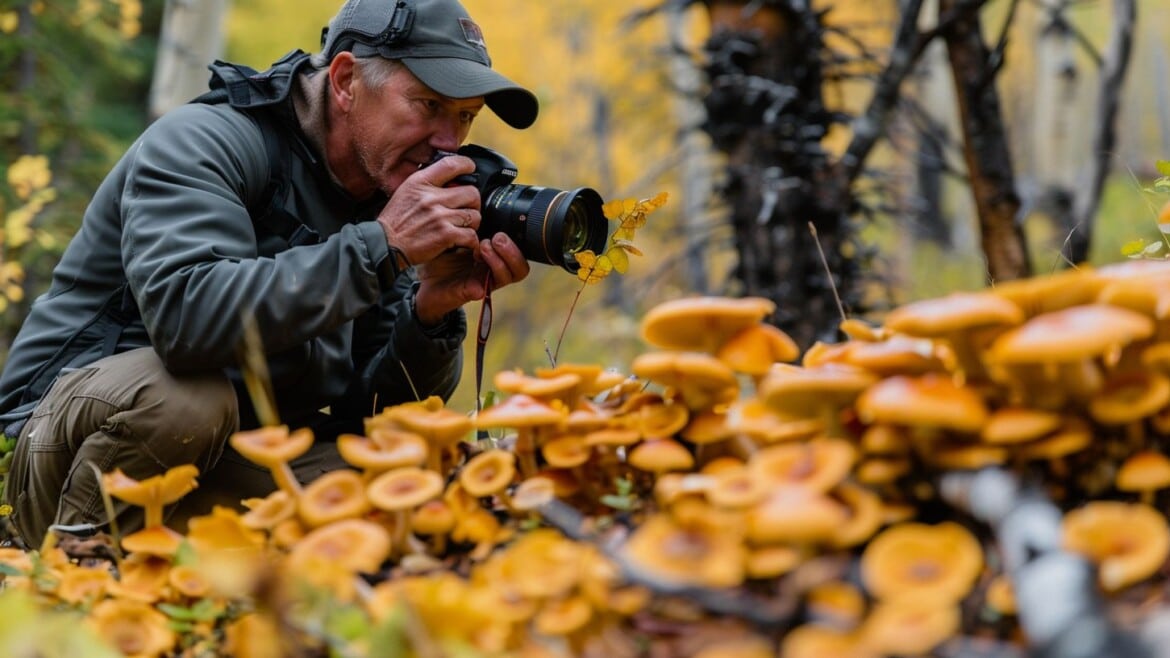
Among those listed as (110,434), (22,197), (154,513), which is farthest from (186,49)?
(154,513)

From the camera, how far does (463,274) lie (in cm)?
284

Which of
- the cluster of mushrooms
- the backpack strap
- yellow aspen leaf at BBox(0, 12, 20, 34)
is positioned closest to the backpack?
the backpack strap

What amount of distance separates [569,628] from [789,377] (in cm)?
41

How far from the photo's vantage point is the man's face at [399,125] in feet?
9.04

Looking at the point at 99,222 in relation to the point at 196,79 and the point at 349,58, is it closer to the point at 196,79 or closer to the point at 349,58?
the point at 349,58

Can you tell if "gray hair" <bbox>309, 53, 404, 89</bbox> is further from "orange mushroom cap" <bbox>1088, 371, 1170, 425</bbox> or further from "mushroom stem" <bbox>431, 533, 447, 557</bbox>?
"orange mushroom cap" <bbox>1088, 371, 1170, 425</bbox>

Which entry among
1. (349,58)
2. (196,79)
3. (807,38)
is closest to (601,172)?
(196,79)

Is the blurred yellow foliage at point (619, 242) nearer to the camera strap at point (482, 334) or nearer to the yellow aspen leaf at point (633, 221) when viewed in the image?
the yellow aspen leaf at point (633, 221)

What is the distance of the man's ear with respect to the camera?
109 inches

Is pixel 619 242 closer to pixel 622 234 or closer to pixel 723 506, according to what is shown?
pixel 622 234

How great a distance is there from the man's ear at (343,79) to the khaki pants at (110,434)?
869 mm

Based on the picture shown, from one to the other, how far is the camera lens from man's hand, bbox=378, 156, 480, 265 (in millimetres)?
103

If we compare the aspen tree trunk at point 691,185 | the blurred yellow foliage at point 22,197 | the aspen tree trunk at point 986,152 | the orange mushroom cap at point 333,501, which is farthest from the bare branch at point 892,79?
the blurred yellow foliage at point 22,197

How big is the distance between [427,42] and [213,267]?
3.21ft
